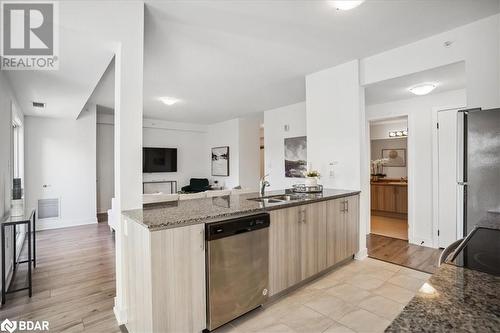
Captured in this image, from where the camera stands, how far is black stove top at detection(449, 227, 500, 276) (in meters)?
0.95

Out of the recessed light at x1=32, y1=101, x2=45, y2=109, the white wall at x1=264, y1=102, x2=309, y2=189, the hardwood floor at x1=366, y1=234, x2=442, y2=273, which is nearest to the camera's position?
the hardwood floor at x1=366, y1=234, x2=442, y2=273

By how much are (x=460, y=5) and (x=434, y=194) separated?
9.17ft

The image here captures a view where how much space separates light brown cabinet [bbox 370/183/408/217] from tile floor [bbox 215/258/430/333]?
10.1 ft

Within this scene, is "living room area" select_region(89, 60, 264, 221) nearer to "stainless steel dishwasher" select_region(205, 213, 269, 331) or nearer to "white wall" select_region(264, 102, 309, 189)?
"white wall" select_region(264, 102, 309, 189)

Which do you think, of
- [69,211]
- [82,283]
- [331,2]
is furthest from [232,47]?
[69,211]

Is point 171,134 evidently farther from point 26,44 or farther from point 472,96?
point 472,96

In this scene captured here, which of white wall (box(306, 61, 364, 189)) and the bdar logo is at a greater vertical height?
white wall (box(306, 61, 364, 189))

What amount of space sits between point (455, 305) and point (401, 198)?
575 cm

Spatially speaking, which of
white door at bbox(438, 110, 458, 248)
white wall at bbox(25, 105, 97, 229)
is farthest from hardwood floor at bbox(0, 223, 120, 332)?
white door at bbox(438, 110, 458, 248)

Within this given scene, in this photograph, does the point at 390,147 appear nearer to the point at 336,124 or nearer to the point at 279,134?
the point at 279,134

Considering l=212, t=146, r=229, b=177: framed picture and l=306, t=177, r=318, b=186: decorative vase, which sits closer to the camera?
l=306, t=177, r=318, b=186: decorative vase

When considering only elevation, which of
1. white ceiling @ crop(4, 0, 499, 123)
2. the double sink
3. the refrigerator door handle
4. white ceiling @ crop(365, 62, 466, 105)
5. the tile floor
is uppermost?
white ceiling @ crop(4, 0, 499, 123)

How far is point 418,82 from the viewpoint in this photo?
3.39 metres

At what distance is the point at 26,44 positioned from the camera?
2184mm
